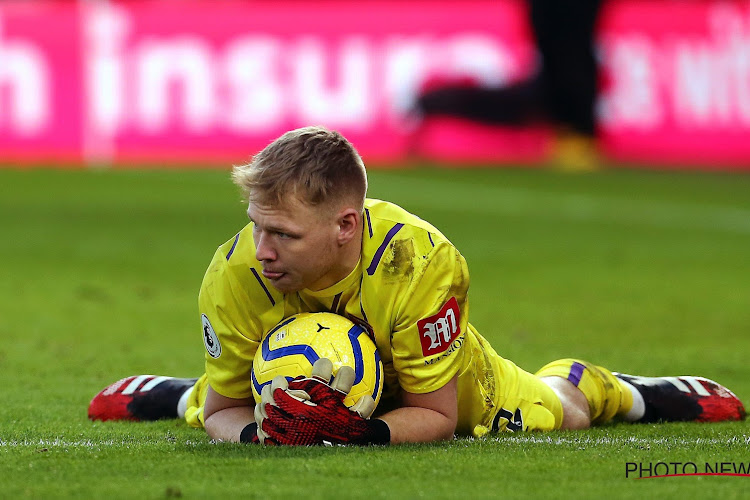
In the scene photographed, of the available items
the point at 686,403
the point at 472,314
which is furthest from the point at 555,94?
the point at 686,403

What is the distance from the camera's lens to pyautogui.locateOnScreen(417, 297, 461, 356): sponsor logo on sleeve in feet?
15.0

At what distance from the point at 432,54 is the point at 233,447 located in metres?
16.4

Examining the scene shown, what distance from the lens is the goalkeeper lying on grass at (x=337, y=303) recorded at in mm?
4391

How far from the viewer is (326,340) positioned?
15.0ft

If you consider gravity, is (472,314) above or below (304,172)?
below

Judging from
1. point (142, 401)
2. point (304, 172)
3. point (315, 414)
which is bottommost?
point (142, 401)

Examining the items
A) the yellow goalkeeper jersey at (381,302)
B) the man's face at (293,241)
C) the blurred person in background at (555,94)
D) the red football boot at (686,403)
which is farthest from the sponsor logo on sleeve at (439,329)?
the blurred person in background at (555,94)

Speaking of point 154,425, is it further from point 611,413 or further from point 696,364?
point 696,364

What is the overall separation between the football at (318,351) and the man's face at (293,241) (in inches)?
7.8

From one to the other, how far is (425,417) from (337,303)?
0.53m

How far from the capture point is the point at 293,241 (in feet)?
14.5
